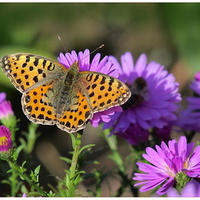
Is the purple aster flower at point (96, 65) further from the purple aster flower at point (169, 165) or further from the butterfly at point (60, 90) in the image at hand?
the purple aster flower at point (169, 165)

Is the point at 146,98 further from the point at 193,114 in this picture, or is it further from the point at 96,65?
the point at 96,65

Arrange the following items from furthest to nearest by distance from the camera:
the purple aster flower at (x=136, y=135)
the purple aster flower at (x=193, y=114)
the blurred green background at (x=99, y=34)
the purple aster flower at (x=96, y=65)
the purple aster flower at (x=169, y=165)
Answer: the blurred green background at (x=99, y=34) < the purple aster flower at (x=193, y=114) < the purple aster flower at (x=136, y=135) < the purple aster flower at (x=96, y=65) < the purple aster flower at (x=169, y=165)

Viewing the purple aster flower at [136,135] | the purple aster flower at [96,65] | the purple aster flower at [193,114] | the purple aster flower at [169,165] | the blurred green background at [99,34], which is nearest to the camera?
the purple aster flower at [169,165]

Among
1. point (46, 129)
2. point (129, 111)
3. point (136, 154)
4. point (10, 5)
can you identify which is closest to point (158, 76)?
point (129, 111)

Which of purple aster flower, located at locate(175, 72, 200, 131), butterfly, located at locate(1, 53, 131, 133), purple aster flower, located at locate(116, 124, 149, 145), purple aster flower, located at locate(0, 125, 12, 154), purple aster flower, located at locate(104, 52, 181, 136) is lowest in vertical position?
purple aster flower, located at locate(175, 72, 200, 131)

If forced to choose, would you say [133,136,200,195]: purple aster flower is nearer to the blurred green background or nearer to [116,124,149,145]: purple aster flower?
[116,124,149,145]: purple aster flower

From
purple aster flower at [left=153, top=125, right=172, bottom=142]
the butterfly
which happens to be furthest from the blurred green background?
the butterfly

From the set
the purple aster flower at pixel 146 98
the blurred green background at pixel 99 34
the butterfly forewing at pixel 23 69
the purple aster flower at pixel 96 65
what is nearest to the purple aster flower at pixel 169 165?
the purple aster flower at pixel 96 65
